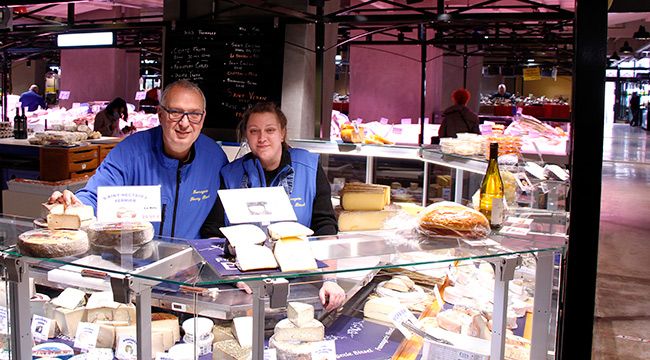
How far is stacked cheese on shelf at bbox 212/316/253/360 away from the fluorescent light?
7.28 metres

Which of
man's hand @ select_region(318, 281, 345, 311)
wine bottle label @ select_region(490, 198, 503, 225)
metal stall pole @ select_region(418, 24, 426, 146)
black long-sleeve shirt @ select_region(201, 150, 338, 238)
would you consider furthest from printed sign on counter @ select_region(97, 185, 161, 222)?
metal stall pole @ select_region(418, 24, 426, 146)

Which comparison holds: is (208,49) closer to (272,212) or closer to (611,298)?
(611,298)

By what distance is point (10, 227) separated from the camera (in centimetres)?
215

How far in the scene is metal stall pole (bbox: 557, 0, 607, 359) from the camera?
1.91 metres

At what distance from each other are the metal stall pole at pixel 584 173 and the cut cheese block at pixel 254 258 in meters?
0.92

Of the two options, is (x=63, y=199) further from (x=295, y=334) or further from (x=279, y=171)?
(x=279, y=171)

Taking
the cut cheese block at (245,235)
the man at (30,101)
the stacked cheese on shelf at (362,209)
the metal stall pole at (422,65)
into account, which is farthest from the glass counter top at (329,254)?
the man at (30,101)

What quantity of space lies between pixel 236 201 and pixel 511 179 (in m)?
1.49

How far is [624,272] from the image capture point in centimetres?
693

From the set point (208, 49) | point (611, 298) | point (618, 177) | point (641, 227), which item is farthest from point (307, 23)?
point (618, 177)

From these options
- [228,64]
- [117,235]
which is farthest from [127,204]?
[228,64]

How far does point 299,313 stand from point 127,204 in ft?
2.08

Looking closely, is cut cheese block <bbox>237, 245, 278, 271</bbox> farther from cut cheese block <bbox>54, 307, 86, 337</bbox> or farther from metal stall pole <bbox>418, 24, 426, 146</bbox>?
metal stall pole <bbox>418, 24, 426, 146</bbox>

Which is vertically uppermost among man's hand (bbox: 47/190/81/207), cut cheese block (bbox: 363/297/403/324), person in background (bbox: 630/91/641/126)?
person in background (bbox: 630/91/641/126)
